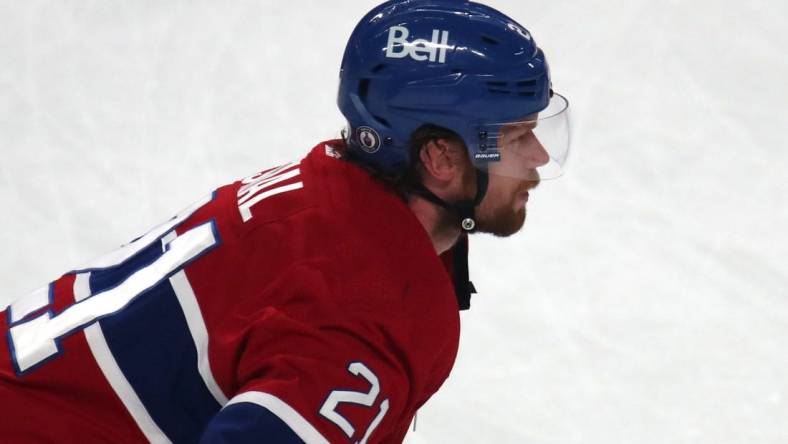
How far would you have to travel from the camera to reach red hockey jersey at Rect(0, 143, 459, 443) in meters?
1.86

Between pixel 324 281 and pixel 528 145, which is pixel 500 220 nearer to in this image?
pixel 528 145

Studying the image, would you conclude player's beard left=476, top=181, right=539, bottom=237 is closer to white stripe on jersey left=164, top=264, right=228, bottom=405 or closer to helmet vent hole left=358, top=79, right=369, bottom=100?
helmet vent hole left=358, top=79, right=369, bottom=100

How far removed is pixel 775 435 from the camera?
2936 mm

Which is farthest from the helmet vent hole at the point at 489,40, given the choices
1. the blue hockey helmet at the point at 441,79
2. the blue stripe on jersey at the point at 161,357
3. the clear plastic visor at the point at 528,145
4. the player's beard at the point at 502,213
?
the blue stripe on jersey at the point at 161,357

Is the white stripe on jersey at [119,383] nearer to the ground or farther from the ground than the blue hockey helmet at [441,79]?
nearer to the ground

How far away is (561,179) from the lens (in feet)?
12.1

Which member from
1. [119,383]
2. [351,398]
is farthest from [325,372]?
[119,383]

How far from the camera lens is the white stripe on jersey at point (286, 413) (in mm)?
1796

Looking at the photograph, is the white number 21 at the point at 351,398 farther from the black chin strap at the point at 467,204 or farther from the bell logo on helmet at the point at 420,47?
the bell logo on helmet at the point at 420,47

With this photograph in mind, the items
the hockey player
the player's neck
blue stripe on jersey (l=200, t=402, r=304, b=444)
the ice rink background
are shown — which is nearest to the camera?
blue stripe on jersey (l=200, t=402, r=304, b=444)

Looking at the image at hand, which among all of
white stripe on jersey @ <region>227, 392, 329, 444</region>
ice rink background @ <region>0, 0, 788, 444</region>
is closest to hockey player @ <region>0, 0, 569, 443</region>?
white stripe on jersey @ <region>227, 392, 329, 444</region>

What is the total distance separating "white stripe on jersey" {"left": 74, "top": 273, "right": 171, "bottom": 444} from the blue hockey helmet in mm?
555

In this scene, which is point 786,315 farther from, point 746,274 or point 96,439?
point 96,439

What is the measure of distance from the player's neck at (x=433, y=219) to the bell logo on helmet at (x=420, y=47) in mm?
247
